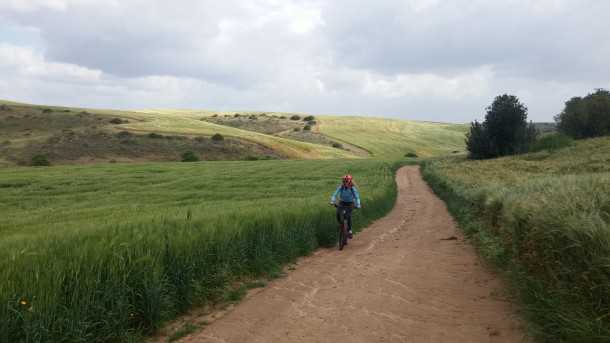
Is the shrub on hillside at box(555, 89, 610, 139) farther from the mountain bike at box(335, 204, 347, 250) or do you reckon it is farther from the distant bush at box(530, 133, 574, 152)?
the mountain bike at box(335, 204, 347, 250)

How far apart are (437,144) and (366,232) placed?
4014 inches

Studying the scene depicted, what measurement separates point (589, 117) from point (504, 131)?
11600 millimetres

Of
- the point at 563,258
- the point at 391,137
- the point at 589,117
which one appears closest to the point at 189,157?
the point at 589,117

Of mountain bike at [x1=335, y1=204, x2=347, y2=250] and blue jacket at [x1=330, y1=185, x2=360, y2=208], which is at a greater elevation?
blue jacket at [x1=330, y1=185, x2=360, y2=208]

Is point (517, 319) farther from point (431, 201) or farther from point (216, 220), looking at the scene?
point (431, 201)

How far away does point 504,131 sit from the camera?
67.8 meters

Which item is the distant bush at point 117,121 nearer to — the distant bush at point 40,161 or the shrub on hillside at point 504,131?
Result: the distant bush at point 40,161

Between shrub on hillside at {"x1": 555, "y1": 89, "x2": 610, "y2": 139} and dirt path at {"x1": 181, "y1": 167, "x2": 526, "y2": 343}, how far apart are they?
63.2 meters

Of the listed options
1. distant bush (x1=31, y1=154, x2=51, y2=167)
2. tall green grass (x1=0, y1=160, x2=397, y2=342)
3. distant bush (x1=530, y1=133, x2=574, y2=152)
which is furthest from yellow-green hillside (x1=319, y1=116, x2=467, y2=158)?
tall green grass (x1=0, y1=160, x2=397, y2=342)

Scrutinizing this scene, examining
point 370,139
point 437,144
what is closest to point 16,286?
point 370,139

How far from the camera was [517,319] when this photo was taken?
7.01 metres

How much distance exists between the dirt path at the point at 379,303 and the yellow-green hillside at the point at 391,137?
262 ft

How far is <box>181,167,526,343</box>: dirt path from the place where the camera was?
261 inches

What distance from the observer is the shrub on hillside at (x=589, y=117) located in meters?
65.6
